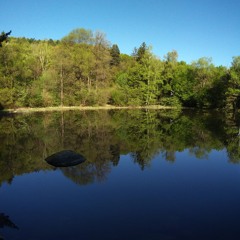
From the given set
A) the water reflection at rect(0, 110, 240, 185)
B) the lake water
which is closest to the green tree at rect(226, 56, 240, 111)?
the water reflection at rect(0, 110, 240, 185)

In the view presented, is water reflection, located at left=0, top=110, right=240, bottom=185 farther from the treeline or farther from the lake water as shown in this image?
the treeline

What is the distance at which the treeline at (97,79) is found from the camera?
58562 millimetres

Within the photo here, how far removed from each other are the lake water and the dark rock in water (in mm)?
427

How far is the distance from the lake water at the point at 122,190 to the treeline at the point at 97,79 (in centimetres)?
3418

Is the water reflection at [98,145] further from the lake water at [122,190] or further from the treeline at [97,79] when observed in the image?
the treeline at [97,79]

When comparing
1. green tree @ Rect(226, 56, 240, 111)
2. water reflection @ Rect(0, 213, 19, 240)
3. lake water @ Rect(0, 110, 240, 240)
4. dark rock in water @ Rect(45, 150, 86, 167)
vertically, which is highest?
green tree @ Rect(226, 56, 240, 111)

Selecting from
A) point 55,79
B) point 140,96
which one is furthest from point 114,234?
point 140,96

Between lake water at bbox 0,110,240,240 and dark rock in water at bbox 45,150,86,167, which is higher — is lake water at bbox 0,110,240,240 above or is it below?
below

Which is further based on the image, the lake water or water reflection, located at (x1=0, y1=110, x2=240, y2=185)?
water reflection, located at (x1=0, y1=110, x2=240, y2=185)

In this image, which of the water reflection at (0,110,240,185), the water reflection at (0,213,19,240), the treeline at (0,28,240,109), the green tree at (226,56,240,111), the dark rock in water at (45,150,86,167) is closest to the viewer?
the water reflection at (0,213,19,240)

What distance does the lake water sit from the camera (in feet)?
32.8

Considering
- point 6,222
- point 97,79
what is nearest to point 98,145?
point 6,222

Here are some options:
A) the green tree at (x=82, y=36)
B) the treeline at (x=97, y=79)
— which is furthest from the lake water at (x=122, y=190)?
the green tree at (x=82, y=36)

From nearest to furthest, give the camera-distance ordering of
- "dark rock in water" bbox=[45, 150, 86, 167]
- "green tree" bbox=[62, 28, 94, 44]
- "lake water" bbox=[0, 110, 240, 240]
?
"lake water" bbox=[0, 110, 240, 240], "dark rock in water" bbox=[45, 150, 86, 167], "green tree" bbox=[62, 28, 94, 44]
